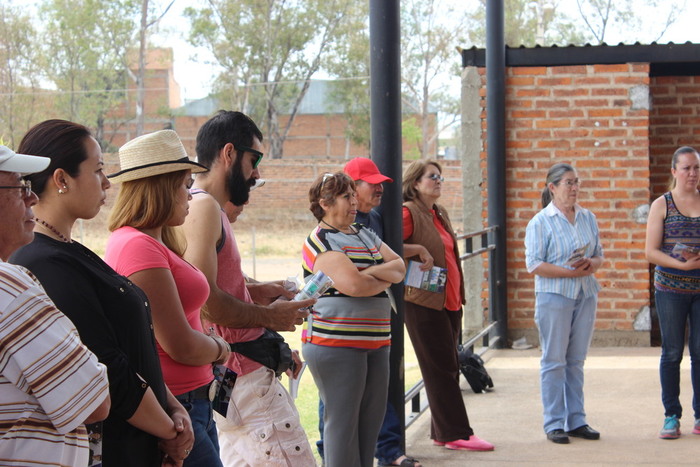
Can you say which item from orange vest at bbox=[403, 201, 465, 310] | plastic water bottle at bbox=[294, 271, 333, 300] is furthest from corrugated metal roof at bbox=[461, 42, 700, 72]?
plastic water bottle at bbox=[294, 271, 333, 300]

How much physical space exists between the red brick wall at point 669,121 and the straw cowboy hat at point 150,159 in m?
7.70

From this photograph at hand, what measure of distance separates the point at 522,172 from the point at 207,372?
6.52 meters

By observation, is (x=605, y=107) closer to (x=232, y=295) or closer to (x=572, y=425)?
(x=572, y=425)

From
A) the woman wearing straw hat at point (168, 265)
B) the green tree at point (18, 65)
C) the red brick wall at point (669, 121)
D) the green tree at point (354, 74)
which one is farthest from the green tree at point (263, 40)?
the woman wearing straw hat at point (168, 265)

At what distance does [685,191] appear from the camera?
230 inches

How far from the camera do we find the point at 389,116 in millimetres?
4879

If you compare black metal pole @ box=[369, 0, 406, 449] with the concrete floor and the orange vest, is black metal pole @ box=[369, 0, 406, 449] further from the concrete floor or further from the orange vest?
the concrete floor

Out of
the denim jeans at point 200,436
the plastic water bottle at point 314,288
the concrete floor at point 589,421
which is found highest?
the plastic water bottle at point 314,288

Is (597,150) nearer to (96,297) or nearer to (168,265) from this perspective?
(168,265)

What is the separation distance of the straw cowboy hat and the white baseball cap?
695 millimetres

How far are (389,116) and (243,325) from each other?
1.96 metres

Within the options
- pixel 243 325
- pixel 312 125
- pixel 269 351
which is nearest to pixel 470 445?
pixel 269 351

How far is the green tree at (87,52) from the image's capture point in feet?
118

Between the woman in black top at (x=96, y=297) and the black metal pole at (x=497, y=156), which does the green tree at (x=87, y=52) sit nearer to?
the black metal pole at (x=497, y=156)
